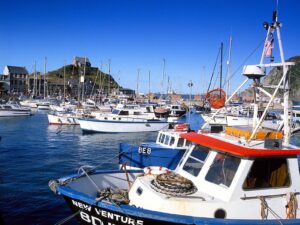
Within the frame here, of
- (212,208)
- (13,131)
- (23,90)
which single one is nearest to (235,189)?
(212,208)

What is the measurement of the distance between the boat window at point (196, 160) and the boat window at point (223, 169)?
0.54 m

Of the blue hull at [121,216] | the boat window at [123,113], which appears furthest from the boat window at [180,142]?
the boat window at [123,113]

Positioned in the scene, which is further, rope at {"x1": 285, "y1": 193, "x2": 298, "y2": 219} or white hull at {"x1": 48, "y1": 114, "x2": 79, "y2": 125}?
white hull at {"x1": 48, "y1": 114, "x2": 79, "y2": 125}

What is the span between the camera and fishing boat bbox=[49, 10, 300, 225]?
864cm

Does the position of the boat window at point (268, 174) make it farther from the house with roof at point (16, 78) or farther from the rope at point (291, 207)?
the house with roof at point (16, 78)

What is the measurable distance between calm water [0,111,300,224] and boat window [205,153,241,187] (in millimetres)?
6436

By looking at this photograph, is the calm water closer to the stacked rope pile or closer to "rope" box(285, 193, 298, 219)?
the stacked rope pile

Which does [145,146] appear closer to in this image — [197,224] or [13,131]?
[197,224]

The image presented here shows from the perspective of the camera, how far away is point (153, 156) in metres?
20.2

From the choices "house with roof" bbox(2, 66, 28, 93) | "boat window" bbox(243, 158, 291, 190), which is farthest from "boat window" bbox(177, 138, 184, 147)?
"house with roof" bbox(2, 66, 28, 93)

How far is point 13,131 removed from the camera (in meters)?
42.0

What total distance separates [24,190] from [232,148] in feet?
40.8

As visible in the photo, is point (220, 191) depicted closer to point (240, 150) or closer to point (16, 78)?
point (240, 150)

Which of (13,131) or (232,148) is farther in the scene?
(13,131)
